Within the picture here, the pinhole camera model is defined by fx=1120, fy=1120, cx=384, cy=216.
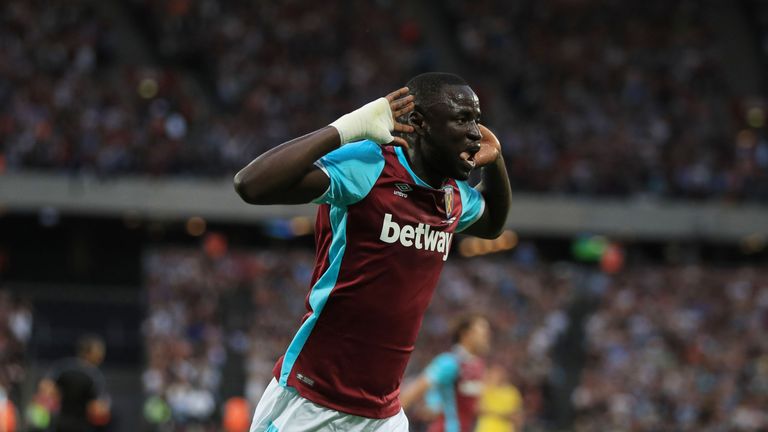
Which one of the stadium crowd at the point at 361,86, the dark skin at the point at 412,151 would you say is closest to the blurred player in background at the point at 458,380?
the dark skin at the point at 412,151

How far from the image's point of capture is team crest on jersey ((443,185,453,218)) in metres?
4.35

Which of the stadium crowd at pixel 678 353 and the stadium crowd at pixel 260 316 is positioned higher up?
the stadium crowd at pixel 260 316

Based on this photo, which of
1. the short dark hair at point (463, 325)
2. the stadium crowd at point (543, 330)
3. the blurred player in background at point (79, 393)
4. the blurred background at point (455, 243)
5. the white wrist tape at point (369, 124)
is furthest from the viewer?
the blurred background at point (455, 243)

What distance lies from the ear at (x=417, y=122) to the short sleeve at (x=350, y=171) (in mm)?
163

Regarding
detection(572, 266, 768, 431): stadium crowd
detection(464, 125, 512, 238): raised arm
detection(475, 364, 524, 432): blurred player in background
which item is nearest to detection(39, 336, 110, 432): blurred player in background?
detection(475, 364, 524, 432): blurred player in background

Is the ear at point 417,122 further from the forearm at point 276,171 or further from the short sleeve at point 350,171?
the forearm at point 276,171

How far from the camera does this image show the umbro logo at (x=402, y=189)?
4137 millimetres

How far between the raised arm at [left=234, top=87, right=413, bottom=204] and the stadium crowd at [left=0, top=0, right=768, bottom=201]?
2256cm

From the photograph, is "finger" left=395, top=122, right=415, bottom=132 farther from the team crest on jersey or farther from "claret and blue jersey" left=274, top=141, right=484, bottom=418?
the team crest on jersey

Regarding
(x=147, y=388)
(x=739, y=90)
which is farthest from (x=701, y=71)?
(x=147, y=388)

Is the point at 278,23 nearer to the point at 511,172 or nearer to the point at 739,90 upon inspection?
the point at 511,172

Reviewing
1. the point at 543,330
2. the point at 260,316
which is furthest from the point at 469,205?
the point at 260,316

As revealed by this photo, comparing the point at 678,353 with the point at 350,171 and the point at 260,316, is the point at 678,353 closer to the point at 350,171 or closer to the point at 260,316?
the point at 260,316

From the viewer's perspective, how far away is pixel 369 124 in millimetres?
3953
